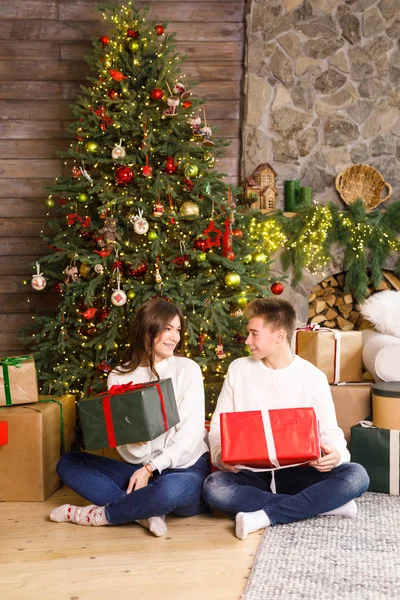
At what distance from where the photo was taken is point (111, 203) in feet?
11.1

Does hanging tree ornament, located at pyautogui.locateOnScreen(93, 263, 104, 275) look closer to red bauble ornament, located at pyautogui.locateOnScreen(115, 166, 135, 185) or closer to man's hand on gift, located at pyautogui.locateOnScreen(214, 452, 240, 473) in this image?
red bauble ornament, located at pyautogui.locateOnScreen(115, 166, 135, 185)

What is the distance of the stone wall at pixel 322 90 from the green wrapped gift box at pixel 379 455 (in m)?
1.77

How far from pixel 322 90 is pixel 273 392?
2330mm

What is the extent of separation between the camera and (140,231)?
3371 millimetres

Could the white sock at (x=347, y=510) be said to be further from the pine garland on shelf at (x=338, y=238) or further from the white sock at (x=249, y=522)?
the pine garland on shelf at (x=338, y=238)

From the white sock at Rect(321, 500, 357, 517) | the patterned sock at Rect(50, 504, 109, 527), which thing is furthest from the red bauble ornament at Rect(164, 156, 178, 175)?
the white sock at Rect(321, 500, 357, 517)

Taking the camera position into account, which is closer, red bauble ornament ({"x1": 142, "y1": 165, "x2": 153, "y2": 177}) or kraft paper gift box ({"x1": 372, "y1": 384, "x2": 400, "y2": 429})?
kraft paper gift box ({"x1": 372, "y1": 384, "x2": 400, "y2": 429})

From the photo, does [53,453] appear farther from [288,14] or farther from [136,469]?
[288,14]

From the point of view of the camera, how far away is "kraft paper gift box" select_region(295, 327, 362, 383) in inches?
132

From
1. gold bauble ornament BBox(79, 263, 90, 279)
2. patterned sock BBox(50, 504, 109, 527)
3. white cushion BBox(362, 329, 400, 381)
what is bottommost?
patterned sock BBox(50, 504, 109, 527)

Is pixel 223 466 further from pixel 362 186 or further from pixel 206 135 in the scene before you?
pixel 362 186

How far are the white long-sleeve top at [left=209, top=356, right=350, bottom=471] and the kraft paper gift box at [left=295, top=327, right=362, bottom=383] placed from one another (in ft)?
1.71

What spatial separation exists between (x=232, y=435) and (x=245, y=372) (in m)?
0.35

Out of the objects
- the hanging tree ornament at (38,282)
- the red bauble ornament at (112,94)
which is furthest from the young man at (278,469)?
the red bauble ornament at (112,94)
